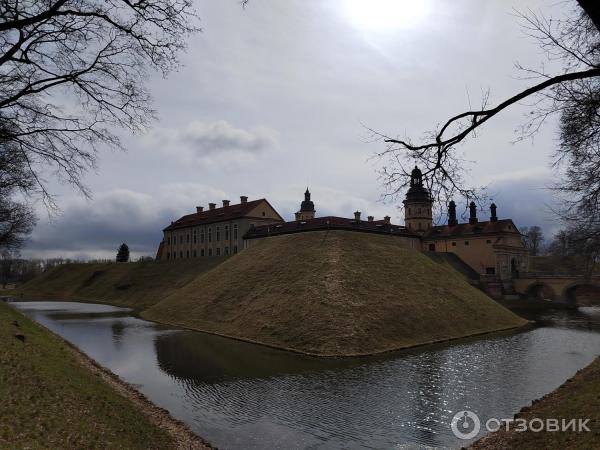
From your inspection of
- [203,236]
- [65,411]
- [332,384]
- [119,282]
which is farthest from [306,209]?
[65,411]

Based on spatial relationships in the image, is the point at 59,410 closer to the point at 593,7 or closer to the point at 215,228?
the point at 593,7

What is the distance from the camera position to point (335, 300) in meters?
40.5

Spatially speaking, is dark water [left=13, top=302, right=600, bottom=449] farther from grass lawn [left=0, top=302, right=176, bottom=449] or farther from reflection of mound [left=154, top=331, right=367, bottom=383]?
grass lawn [left=0, top=302, right=176, bottom=449]

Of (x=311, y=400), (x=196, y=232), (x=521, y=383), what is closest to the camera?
(x=311, y=400)

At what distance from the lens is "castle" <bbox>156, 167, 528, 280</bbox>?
81938mm

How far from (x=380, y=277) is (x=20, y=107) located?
41.0m

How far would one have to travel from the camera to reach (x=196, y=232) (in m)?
98.9

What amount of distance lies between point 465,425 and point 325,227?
46.3m

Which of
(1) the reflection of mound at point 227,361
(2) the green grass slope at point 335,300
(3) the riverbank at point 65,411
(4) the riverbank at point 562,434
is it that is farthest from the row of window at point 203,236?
(4) the riverbank at point 562,434

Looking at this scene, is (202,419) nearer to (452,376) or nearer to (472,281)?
(452,376)

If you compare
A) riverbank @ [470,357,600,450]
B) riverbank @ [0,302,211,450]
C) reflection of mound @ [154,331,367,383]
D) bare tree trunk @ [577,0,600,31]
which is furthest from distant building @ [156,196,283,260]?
bare tree trunk @ [577,0,600,31]

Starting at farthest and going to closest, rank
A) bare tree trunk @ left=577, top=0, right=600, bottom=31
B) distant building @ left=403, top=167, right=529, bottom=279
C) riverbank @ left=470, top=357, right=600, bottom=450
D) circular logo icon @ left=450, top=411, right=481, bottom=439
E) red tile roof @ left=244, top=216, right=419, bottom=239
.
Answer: distant building @ left=403, top=167, right=529, bottom=279 < red tile roof @ left=244, top=216, right=419, bottom=239 < circular logo icon @ left=450, top=411, right=481, bottom=439 < riverbank @ left=470, top=357, right=600, bottom=450 < bare tree trunk @ left=577, top=0, right=600, bottom=31

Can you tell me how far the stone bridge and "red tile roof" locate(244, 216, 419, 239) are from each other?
27.6m

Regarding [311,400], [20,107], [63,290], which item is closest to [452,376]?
[311,400]
